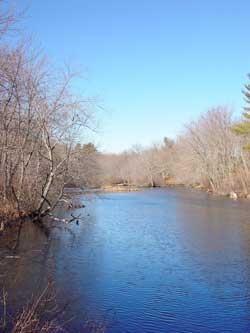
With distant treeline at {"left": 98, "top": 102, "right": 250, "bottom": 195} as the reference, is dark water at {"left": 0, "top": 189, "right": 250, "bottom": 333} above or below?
below

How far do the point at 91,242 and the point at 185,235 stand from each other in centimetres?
359

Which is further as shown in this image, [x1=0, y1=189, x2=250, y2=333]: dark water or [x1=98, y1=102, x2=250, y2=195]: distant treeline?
[x1=98, y1=102, x2=250, y2=195]: distant treeline

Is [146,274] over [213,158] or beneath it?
beneath

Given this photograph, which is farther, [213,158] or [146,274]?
[213,158]

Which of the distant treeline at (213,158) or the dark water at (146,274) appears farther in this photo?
the distant treeline at (213,158)

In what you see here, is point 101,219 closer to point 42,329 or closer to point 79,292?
point 79,292

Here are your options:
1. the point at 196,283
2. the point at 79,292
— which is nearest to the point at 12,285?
the point at 79,292

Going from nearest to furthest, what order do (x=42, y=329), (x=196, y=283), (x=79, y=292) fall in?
(x=42, y=329) → (x=79, y=292) → (x=196, y=283)

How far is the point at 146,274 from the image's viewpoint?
10430 millimetres

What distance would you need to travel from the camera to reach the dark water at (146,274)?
7.67 meters

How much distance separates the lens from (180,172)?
176 ft

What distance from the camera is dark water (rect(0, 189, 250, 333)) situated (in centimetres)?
767

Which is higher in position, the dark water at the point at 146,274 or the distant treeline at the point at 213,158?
the distant treeline at the point at 213,158

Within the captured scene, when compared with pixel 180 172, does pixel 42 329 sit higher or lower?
lower
